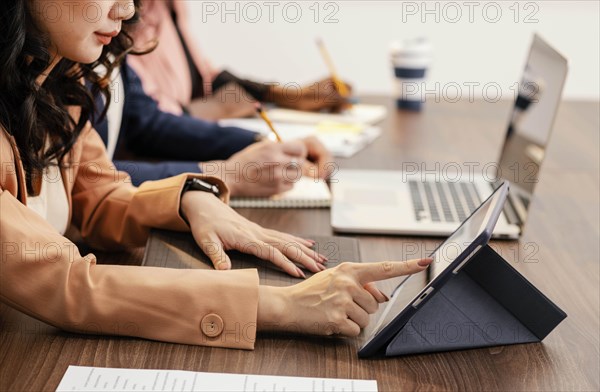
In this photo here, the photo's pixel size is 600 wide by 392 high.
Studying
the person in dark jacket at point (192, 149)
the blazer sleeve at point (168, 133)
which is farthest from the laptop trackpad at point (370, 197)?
the blazer sleeve at point (168, 133)

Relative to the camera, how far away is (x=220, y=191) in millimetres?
1399

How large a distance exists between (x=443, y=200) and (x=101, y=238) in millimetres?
651

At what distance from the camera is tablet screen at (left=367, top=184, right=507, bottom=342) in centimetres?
99

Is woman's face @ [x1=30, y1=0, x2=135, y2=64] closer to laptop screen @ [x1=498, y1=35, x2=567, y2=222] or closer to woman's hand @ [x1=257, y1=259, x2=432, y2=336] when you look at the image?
woman's hand @ [x1=257, y1=259, x2=432, y2=336]

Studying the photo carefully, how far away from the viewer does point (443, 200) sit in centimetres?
158

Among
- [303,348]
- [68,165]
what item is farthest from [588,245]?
[68,165]

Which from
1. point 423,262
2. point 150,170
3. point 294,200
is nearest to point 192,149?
point 150,170

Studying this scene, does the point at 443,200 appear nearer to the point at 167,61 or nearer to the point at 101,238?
the point at 101,238

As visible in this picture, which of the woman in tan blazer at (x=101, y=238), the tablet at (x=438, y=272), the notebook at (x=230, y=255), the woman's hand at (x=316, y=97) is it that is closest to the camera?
the tablet at (x=438, y=272)

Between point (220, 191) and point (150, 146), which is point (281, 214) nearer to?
point (220, 191)

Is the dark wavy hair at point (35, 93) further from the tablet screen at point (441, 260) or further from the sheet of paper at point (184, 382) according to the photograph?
the tablet screen at point (441, 260)

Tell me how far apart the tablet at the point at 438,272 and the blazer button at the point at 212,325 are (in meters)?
0.18

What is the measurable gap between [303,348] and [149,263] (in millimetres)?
295

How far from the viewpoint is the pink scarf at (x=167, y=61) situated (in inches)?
82.7
